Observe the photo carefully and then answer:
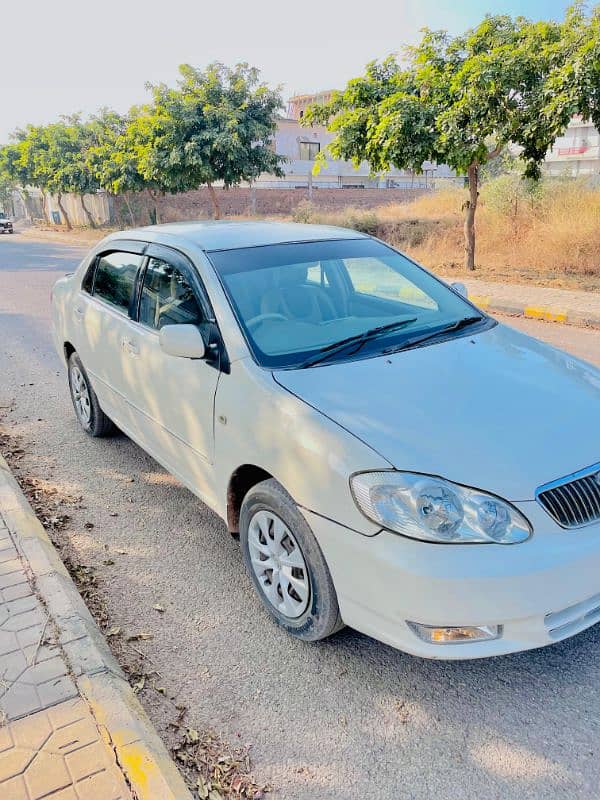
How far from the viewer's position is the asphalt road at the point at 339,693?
2016 mm

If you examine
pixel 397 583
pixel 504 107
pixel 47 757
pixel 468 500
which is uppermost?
pixel 504 107

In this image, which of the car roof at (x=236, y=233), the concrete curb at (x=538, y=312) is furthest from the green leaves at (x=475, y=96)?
the car roof at (x=236, y=233)

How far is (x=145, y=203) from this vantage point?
1412 inches

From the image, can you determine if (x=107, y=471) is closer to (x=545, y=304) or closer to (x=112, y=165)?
(x=545, y=304)

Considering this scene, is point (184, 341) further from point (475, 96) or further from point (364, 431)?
point (475, 96)

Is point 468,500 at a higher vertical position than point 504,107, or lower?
lower

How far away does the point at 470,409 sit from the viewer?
244 cm

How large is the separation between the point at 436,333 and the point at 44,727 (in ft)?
8.23

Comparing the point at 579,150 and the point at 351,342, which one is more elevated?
the point at 579,150

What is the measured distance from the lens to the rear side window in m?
3.88

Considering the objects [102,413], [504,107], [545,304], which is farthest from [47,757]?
[504,107]

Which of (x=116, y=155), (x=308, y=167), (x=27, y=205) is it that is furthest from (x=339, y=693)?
(x=27, y=205)

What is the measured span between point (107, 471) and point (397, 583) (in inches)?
115

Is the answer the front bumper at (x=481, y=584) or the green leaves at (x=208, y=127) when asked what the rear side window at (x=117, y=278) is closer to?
the front bumper at (x=481, y=584)
